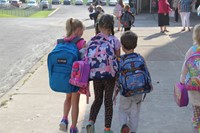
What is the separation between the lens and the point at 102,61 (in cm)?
476

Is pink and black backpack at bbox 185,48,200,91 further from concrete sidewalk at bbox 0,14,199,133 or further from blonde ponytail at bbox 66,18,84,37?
blonde ponytail at bbox 66,18,84,37

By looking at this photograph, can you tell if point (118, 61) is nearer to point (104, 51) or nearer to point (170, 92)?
point (104, 51)

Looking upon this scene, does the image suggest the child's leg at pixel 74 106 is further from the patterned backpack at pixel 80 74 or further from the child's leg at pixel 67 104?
the patterned backpack at pixel 80 74

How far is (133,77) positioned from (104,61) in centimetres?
40

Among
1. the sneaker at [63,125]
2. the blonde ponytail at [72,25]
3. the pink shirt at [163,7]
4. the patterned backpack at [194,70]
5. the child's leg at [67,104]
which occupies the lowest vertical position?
the sneaker at [63,125]

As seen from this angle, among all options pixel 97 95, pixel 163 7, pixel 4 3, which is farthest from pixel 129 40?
pixel 4 3

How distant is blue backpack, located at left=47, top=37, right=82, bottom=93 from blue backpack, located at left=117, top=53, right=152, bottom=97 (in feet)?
2.00

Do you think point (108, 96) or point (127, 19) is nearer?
point (108, 96)

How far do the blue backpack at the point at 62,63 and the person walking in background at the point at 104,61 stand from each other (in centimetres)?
20

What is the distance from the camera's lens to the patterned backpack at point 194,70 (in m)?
4.30

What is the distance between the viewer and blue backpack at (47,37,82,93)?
15.8 ft

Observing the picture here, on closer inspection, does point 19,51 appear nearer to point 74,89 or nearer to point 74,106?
point 74,106

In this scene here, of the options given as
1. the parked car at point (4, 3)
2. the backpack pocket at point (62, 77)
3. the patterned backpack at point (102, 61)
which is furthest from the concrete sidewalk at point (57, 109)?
the parked car at point (4, 3)

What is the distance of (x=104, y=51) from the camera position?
15.7ft
